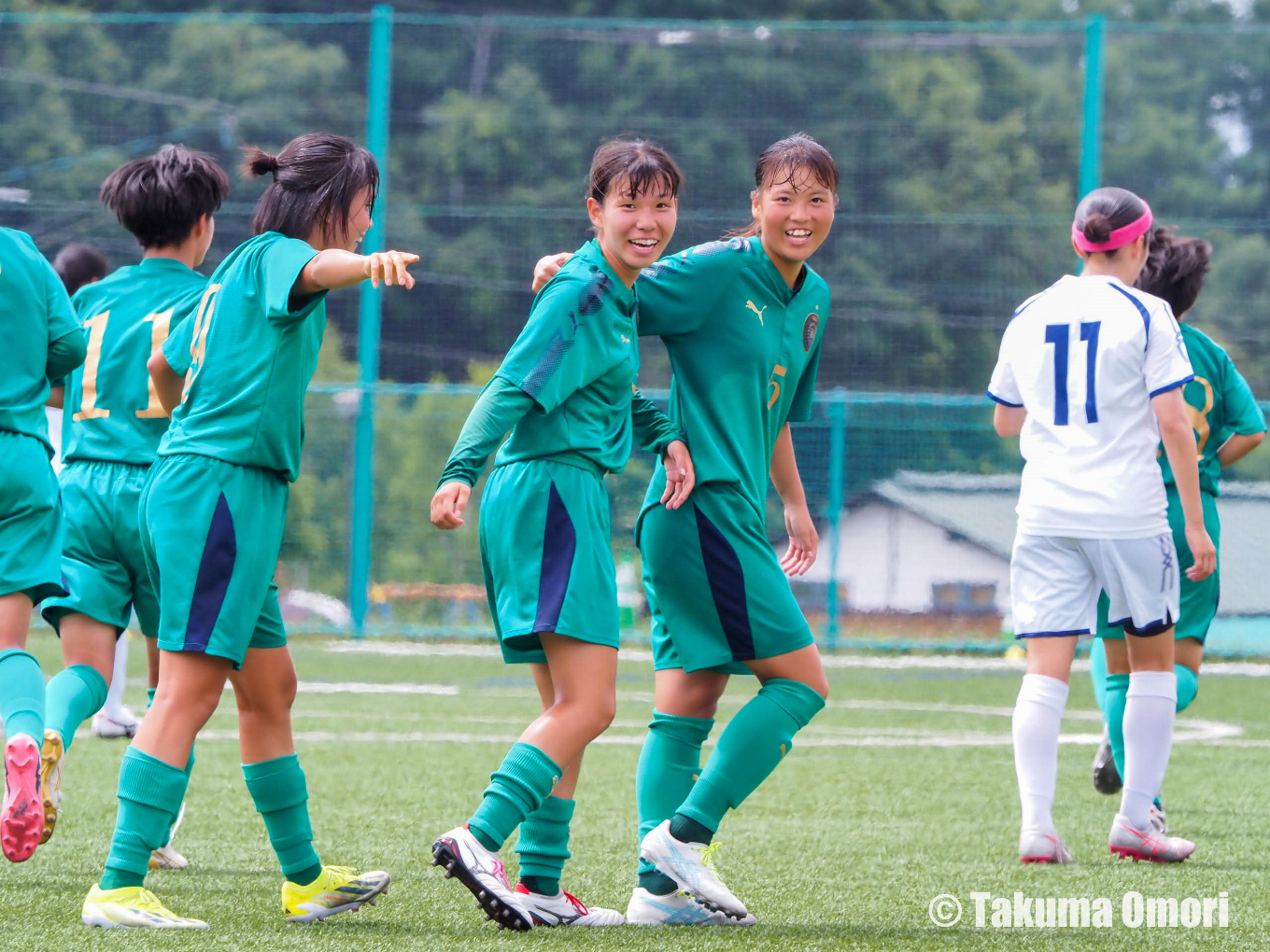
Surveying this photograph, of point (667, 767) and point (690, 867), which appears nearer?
point (690, 867)

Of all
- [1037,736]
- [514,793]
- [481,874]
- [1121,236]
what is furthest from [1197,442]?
[481,874]

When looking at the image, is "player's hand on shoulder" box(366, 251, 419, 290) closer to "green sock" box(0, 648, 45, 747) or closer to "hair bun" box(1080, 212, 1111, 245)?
"green sock" box(0, 648, 45, 747)

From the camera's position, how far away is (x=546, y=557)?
131 inches

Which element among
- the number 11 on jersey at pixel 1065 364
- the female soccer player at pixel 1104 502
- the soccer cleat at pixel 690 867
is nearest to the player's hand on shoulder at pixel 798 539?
the soccer cleat at pixel 690 867

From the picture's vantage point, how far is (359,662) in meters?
10.8

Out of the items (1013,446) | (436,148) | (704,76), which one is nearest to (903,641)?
(1013,446)

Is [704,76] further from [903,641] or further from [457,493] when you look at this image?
[457,493]

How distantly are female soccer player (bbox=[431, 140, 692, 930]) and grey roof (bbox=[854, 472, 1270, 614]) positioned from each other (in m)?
9.88

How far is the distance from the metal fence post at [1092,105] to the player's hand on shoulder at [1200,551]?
32.0ft

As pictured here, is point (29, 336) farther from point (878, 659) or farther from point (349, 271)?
point (878, 659)

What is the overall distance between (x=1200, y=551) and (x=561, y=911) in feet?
6.65

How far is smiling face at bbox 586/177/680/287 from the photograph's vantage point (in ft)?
11.5

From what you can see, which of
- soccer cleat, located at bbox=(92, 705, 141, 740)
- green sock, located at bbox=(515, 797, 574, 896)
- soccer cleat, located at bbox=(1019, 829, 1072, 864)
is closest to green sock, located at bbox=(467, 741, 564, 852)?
green sock, located at bbox=(515, 797, 574, 896)

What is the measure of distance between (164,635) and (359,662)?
759 centimetres
